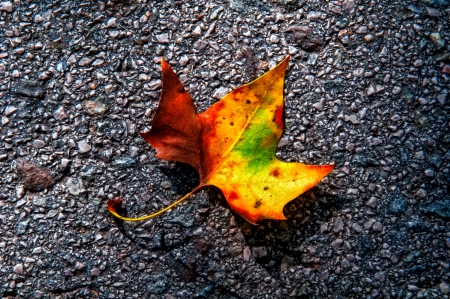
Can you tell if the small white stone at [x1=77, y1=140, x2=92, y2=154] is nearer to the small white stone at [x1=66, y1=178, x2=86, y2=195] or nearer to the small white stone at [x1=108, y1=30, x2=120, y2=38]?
the small white stone at [x1=66, y1=178, x2=86, y2=195]

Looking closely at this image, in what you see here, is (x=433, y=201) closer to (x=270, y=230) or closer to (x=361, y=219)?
(x=361, y=219)

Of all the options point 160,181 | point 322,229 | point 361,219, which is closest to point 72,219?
point 160,181

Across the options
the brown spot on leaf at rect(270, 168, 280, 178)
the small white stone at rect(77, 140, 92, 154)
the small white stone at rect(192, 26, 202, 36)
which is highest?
the small white stone at rect(192, 26, 202, 36)

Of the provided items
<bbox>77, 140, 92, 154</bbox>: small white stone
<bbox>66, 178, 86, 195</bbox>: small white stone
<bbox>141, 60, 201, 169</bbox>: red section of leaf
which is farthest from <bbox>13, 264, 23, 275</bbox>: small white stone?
<bbox>141, 60, 201, 169</bbox>: red section of leaf

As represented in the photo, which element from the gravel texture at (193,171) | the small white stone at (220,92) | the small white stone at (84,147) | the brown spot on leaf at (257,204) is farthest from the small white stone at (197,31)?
the brown spot on leaf at (257,204)

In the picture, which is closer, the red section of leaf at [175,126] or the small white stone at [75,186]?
the red section of leaf at [175,126]

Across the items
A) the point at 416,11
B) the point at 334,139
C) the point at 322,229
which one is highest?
the point at 416,11

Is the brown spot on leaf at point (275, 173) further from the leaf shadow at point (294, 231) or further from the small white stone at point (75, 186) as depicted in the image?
the small white stone at point (75, 186)
